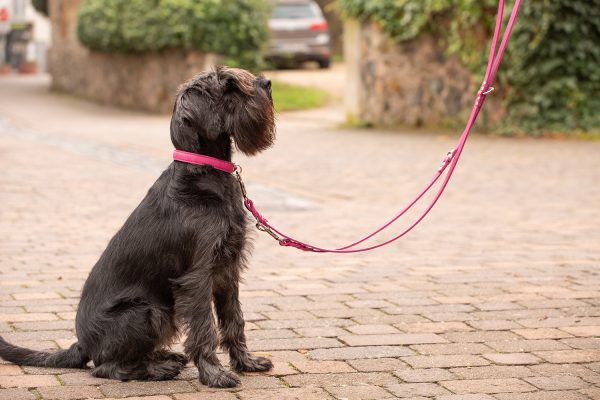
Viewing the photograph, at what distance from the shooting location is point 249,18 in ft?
71.2

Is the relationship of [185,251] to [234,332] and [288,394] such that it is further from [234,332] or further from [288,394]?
[288,394]

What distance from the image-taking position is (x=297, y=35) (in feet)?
94.4

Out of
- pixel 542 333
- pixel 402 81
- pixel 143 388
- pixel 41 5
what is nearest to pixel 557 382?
pixel 542 333

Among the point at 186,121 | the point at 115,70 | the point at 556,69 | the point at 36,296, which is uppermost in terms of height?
the point at 556,69

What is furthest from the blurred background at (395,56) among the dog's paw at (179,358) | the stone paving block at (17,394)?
the stone paving block at (17,394)

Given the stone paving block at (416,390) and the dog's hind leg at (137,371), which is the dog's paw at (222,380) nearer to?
the dog's hind leg at (137,371)

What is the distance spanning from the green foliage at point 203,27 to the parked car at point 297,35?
6.38 m

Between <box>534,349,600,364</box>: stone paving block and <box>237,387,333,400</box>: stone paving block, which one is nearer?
<box>237,387,333,400</box>: stone paving block

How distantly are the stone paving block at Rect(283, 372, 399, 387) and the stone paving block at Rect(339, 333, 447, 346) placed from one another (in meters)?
0.53

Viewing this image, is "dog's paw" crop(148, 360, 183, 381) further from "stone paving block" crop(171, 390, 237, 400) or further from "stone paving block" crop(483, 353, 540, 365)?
"stone paving block" crop(483, 353, 540, 365)

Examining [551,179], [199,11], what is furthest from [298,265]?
[199,11]

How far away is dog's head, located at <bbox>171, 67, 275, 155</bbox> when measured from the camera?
12.9ft

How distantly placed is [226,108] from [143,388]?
44.8 inches

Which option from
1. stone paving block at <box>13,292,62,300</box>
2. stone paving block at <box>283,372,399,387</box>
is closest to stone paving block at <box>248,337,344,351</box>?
stone paving block at <box>283,372,399,387</box>
